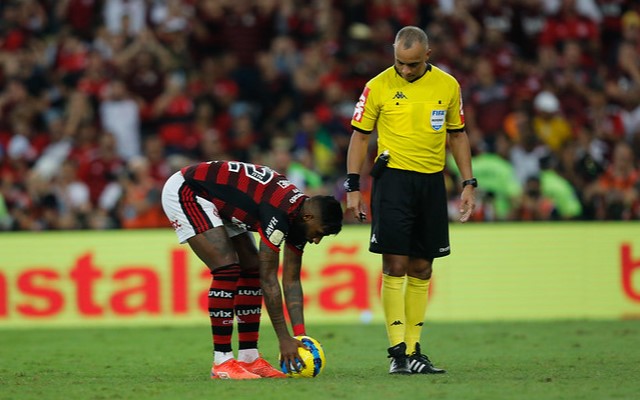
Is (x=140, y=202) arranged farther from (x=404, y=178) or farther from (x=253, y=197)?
(x=404, y=178)

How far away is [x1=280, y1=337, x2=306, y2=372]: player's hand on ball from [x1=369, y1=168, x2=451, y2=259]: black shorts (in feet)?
3.25

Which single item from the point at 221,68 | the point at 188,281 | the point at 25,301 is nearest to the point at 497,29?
the point at 221,68

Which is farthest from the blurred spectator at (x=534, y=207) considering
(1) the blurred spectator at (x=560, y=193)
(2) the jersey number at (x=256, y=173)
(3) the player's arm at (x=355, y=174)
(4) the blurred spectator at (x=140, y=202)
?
(2) the jersey number at (x=256, y=173)

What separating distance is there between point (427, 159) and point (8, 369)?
4.10 metres

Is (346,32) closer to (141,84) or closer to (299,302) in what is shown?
(141,84)

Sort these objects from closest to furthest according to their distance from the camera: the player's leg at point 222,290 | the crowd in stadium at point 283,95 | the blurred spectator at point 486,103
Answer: the player's leg at point 222,290, the crowd in stadium at point 283,95, the blurred spectator at point 486,103

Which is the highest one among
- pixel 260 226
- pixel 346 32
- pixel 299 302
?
pixel 346 32

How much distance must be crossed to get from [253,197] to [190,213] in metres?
0.56

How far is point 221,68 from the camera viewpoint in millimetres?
20891

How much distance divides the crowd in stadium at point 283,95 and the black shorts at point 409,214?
7249 mm

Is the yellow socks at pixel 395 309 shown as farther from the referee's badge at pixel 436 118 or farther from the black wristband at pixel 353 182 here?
the referee's badge at pixel 436 118

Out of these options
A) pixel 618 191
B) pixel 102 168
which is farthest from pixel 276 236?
pixel 102 168

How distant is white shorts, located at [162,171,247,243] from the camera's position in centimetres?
949

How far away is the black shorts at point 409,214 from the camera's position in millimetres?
9492
